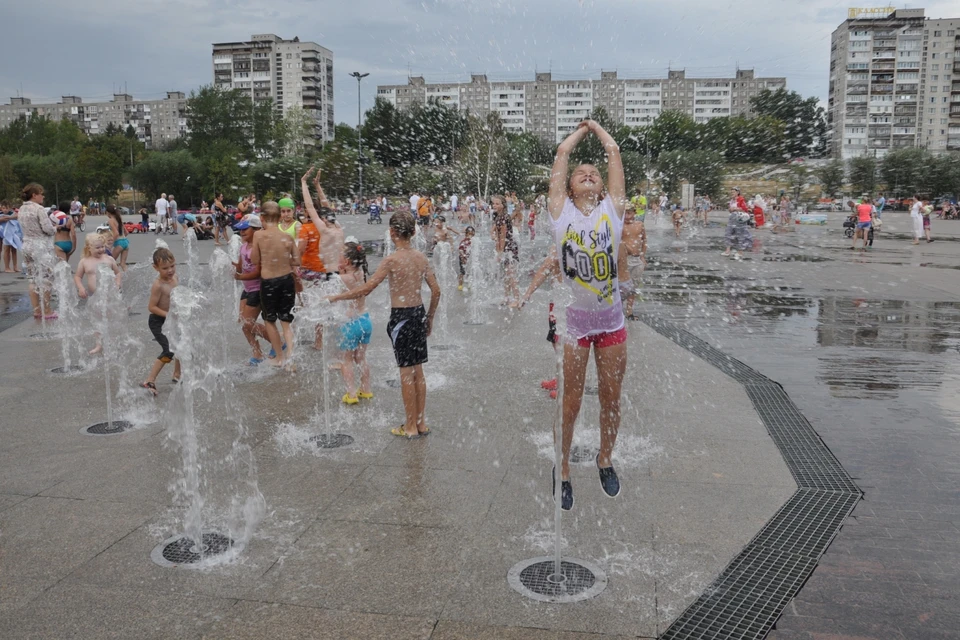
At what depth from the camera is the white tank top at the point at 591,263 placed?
156 inches

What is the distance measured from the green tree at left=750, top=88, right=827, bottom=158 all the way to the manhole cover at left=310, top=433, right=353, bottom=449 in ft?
295

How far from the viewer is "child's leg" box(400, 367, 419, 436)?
5.46 m

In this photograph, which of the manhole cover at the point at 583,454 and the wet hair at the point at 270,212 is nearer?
the manhole cover at the point at 583,454

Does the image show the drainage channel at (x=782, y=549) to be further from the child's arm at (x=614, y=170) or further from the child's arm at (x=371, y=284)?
the child's arm at (x=371, y=284)

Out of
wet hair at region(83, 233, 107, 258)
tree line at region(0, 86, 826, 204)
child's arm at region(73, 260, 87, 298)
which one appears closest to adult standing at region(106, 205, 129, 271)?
wet hair at region(83, 233, 107, 258)

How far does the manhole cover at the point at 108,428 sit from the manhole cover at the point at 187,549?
7.19 ft

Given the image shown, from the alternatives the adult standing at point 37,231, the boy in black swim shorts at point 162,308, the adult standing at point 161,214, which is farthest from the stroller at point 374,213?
the boy in black swim shorts at point 162,308

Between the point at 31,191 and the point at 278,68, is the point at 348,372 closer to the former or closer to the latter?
the point at 31,191

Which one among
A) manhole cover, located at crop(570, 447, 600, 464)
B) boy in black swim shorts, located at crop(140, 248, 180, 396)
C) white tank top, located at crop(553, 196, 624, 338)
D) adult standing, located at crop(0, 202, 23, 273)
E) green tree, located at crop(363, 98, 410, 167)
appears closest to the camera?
white tank top, located at crop(553, 196, 624, 338)

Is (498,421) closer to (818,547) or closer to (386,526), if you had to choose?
(386,526)

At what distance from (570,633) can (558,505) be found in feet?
2.23

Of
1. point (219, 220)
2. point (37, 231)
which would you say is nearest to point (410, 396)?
point (37, 231)

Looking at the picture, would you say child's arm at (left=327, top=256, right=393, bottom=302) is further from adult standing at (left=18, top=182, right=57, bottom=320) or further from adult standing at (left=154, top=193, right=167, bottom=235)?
adult standing at (left=154, top=193, right=167, bottom=235)

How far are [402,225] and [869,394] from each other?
453 centimetres
